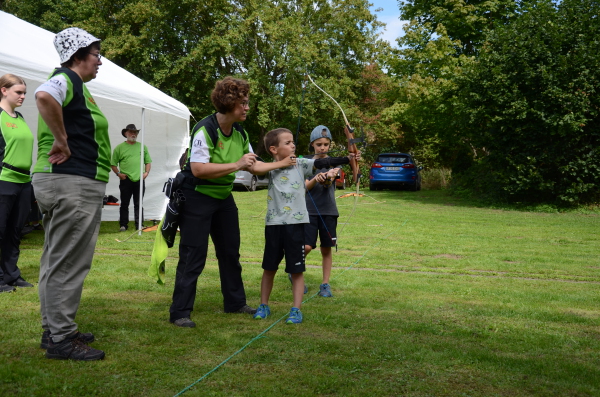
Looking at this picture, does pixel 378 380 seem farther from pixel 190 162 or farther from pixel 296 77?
pixel 296 77

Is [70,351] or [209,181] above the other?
[209,181]

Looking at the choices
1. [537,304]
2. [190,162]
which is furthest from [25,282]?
[537,304]

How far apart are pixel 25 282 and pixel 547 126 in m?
13.4

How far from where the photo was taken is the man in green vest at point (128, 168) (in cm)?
970

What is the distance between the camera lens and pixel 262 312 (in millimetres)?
4336

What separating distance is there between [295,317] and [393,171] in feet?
60.3

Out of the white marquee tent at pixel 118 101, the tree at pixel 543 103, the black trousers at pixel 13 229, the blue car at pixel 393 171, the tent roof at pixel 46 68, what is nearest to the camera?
the black trousers at pixel 13 229

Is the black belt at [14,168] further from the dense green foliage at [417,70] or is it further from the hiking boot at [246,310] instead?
the dense green foliage at [417,70]

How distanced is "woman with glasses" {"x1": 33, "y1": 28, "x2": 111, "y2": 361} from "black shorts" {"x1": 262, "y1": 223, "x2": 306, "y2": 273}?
1.38m

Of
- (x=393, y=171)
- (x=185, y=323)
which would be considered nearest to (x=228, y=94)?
(x=185, y=323)

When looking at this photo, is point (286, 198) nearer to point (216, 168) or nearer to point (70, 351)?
point (216, 168)

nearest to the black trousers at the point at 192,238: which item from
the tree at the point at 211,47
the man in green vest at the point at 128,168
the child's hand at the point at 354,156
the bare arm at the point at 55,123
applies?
the bare arm at the point at 55,123

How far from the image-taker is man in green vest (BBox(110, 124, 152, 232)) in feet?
31.8

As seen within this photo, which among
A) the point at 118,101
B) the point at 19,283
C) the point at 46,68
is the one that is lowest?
the point at 19,283
